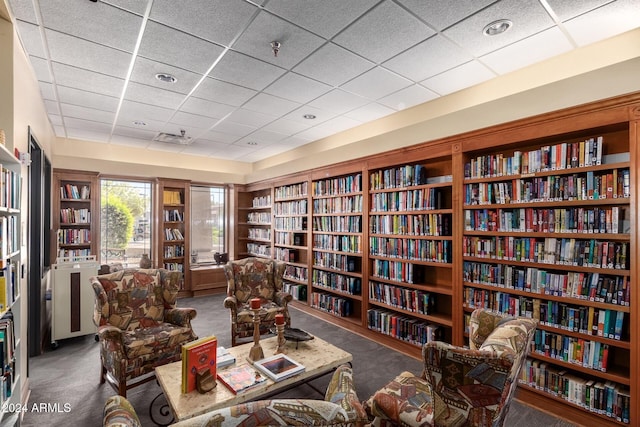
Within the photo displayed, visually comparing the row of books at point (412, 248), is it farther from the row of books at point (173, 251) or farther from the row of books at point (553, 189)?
the row of books at point (173, 251)

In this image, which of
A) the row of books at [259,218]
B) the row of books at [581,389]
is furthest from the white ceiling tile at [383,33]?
the row of books at [259,218]

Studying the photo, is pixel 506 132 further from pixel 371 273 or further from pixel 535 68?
pixel 371 273

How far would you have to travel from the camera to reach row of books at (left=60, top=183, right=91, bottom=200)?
16.8 feet

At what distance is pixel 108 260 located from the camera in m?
5.85

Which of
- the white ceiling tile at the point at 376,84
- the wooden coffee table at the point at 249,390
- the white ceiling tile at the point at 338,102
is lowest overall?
the wooden coffee table at the point at 249,390

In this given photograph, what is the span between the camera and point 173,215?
6.23 meters

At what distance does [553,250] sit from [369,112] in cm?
250

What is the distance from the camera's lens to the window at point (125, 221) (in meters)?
5.84

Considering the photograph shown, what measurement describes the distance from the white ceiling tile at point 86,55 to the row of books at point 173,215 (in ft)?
11.6

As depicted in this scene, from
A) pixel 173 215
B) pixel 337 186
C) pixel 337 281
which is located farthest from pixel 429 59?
pixel 173 215

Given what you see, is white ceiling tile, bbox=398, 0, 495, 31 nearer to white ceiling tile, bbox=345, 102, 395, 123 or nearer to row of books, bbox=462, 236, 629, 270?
white ceiling tile, bbox=345, 102, 395, 123

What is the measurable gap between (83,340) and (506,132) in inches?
205

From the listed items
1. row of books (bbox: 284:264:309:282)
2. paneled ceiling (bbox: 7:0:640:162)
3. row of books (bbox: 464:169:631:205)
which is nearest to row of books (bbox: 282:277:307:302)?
row of books (bbox: 284:264:309:282)

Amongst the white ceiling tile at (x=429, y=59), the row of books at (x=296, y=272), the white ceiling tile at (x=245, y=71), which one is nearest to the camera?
the white ceiling tile at (x=429, y=59)
